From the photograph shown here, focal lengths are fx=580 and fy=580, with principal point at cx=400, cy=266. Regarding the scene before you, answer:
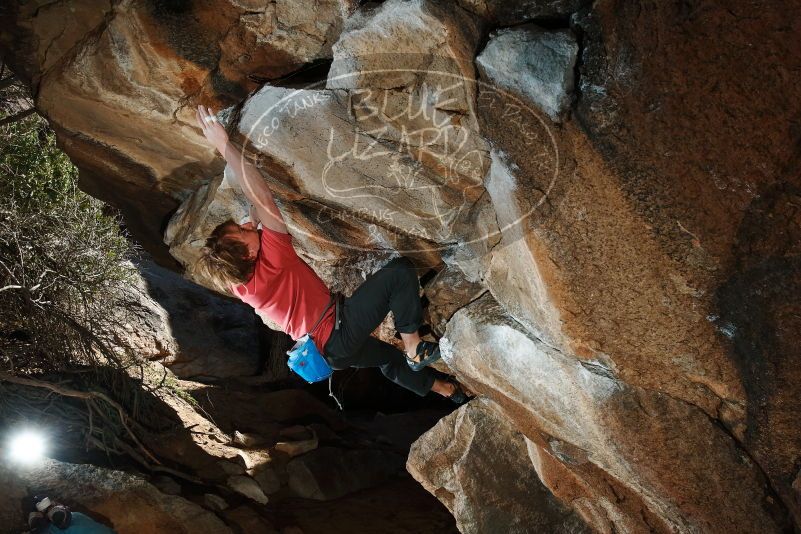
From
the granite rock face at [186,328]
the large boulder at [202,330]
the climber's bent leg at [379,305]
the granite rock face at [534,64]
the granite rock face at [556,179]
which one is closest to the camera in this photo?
the granite rock face at [556,179]

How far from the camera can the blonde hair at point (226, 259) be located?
3.33m

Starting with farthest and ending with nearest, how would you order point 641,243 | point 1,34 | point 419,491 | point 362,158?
point 419,491 → point 1,34 → point 362,158 → point 641,243

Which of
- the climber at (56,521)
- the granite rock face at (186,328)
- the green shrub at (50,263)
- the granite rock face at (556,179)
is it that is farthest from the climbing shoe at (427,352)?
the granite rock face at (186,328)

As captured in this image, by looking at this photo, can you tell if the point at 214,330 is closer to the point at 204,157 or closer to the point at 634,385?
the point at 204,157

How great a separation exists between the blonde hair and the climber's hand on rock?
0.49 metres

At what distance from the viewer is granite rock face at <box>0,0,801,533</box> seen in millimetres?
2154

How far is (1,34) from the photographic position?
3604 millimetres

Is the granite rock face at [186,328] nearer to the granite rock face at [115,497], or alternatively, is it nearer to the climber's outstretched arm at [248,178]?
the granite rock face at [115,497]

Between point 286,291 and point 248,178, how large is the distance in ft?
2.38

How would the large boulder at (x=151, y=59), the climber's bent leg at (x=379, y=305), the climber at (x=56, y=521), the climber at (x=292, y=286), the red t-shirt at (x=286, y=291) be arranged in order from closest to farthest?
the large boulder at (x=151, y=59) < the climber at (x=292, y=286) < the red t-shirt at (x=286, y=291) < the climber's bent leg at (x=379, y=305) < the climber at (x=56, y=521)

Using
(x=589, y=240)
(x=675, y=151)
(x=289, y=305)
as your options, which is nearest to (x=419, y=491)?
(x=289, y=305)

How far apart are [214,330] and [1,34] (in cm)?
498

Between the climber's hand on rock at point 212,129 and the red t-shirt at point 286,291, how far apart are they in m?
0.56

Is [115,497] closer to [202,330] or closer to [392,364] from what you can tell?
[392,364]
